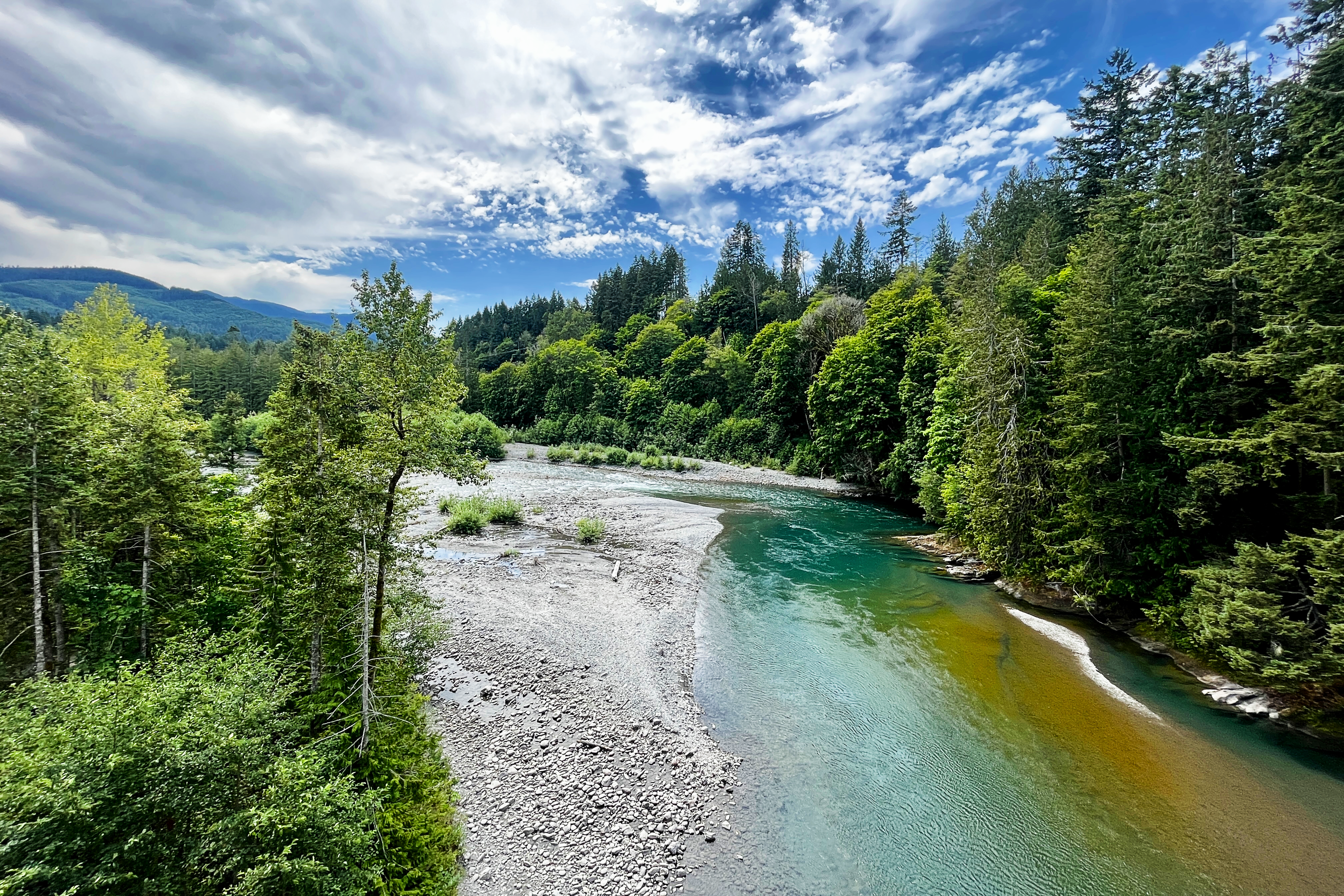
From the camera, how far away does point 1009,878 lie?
7348 millimetres

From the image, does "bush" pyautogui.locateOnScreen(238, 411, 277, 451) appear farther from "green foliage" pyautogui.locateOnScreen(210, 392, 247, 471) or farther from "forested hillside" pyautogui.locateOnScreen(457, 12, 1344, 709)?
"forested hillside" pyautogui.locateOnScreen(457, 12, 1344, 709)

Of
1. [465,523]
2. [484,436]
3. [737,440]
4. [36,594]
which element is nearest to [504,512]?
[465,523]

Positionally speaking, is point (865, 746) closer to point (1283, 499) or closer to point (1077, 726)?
point (1077, 726)

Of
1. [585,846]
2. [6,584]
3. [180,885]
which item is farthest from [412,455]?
[585,846]

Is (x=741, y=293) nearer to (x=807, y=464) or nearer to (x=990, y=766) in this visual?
(x=807, y=464)

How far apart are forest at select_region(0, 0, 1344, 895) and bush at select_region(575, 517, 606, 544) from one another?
→ 1052 cm

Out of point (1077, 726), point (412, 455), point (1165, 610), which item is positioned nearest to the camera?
point (412, 455)

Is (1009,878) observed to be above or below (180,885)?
below

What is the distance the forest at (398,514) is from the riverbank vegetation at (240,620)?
40 mm

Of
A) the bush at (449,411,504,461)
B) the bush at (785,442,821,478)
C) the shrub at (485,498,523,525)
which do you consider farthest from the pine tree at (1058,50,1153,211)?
the bush at (449,411,504,461)

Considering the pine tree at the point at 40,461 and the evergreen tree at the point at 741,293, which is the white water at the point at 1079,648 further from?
the evergreen tree at the point at 741,293

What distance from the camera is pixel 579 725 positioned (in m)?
9.97

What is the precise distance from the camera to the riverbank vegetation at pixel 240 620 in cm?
435

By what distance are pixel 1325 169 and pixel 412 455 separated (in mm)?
17916
